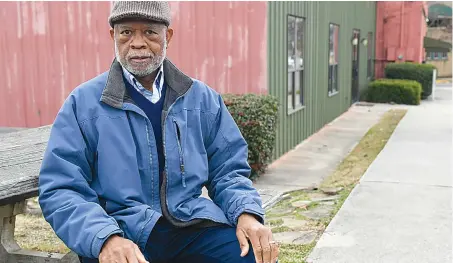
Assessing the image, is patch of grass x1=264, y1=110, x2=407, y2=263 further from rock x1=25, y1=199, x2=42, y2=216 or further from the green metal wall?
rock x1=25, y1=199, x2=42, y2=216

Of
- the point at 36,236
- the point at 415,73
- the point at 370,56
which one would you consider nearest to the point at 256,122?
the point at 36,236

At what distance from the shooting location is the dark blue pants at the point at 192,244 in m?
2.39

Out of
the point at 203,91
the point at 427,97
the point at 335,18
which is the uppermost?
the point at 335,18

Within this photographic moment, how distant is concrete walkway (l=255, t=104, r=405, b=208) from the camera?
269 inches

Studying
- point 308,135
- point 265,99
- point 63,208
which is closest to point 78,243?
point 63,208

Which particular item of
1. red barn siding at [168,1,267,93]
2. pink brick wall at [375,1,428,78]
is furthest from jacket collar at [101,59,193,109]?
pink brick wall at [375,1,428,78]

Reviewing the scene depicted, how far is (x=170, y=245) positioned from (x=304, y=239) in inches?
85.6

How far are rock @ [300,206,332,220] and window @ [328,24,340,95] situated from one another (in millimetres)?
7407

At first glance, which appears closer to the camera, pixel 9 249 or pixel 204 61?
pixel 9 249

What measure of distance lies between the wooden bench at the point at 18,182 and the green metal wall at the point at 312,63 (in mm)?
4970

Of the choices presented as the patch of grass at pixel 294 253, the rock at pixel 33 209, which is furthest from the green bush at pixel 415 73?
the patch of grass at pixel 294 253

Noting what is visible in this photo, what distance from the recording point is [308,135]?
10500 mm

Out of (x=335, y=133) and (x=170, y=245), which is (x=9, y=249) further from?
(x=335, y=133)

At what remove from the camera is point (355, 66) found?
1633cm
